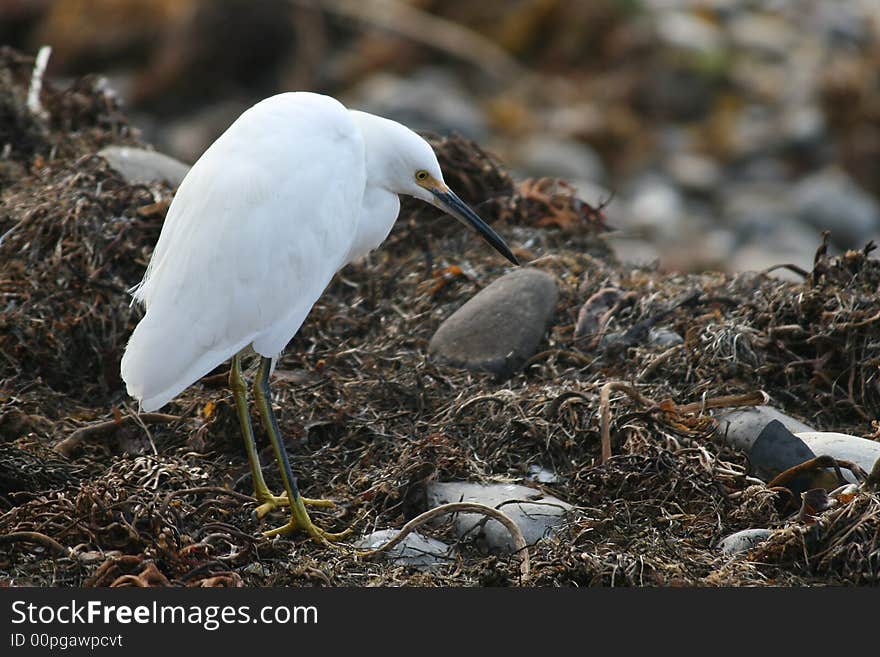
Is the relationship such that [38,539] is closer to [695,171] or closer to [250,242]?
[250,242]

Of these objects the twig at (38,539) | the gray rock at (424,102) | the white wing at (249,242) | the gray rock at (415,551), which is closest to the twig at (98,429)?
the white wing at (249,242)

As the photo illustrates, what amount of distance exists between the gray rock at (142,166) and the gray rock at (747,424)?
278cm

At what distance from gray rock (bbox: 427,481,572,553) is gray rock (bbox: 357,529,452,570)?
91mm

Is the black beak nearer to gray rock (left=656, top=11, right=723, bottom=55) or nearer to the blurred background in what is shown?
the blurred background

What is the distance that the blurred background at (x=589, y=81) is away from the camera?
1182cm

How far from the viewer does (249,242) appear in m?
3.56

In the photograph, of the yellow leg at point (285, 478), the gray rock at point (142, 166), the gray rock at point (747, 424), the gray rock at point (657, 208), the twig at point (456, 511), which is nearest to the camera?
the twig at point (456, 511)

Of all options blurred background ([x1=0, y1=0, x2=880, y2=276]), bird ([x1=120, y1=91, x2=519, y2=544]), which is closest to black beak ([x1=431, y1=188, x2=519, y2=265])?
bird ([x1=120, y1=91, x2=519, y2=544])

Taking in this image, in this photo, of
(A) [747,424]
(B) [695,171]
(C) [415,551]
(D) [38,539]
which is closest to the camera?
(D) [38,539]

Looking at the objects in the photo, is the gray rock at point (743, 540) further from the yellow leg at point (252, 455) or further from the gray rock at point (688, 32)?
the gray rock at point (688, 32)

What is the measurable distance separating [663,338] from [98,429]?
2144 mm

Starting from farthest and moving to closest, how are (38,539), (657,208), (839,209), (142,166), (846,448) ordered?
(657,208) → (839,209) → (142,166) → (846,448) → (38,539)

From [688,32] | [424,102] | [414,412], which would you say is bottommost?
[424,102]

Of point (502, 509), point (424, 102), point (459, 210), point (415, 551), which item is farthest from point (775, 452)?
point (424, 102)
